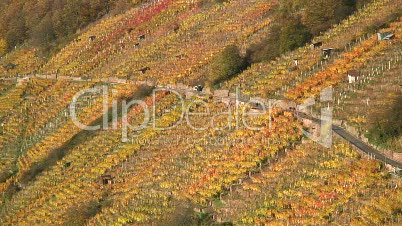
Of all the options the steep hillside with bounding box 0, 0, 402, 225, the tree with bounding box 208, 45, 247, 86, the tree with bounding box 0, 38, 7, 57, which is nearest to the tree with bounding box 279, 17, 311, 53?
the steep hillside with bounding box 0, 0, 402, 225

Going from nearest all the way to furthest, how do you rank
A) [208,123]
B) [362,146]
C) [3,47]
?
[362,146], [208,123], [3,47]

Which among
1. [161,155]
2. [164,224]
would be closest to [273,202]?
[164,224]

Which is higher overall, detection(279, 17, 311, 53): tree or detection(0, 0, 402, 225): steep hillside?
detection(279, 17, 311, 53): tree

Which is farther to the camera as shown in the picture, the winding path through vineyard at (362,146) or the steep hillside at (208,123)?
the steep hillside at (208,123)

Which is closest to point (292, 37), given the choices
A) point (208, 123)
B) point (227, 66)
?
point (227, 66)

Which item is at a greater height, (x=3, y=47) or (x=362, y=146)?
(x=3, y=47)

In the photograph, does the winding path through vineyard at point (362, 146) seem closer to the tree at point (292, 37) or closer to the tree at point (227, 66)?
the tree at point (292, 37)

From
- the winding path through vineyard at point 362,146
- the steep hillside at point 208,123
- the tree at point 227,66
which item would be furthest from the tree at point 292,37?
the winding path through vineyard at point 362,146

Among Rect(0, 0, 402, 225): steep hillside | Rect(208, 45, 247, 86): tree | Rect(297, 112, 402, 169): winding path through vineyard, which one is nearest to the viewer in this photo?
Rect(297, 112, 402, 169): winding path through vineyard

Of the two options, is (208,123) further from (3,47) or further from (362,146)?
(3,47)

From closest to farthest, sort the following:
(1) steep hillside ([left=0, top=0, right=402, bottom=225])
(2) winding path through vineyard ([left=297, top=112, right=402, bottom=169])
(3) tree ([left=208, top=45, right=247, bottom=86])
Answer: (2) winding path through vineyard ([left=297, top=112, right=402, bottom=169]), (1) steep hillside ([left=0, top=0, right=402, bottom=225]), (3) tree ([left=208, top=45, right=247, bottom=86])

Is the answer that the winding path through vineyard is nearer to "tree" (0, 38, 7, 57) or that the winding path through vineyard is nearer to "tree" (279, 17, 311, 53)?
"tree" (279, 17, 311, 53)

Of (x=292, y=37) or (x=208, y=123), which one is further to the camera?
(x=292, y=37)

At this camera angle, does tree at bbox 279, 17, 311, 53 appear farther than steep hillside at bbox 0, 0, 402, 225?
Yes
